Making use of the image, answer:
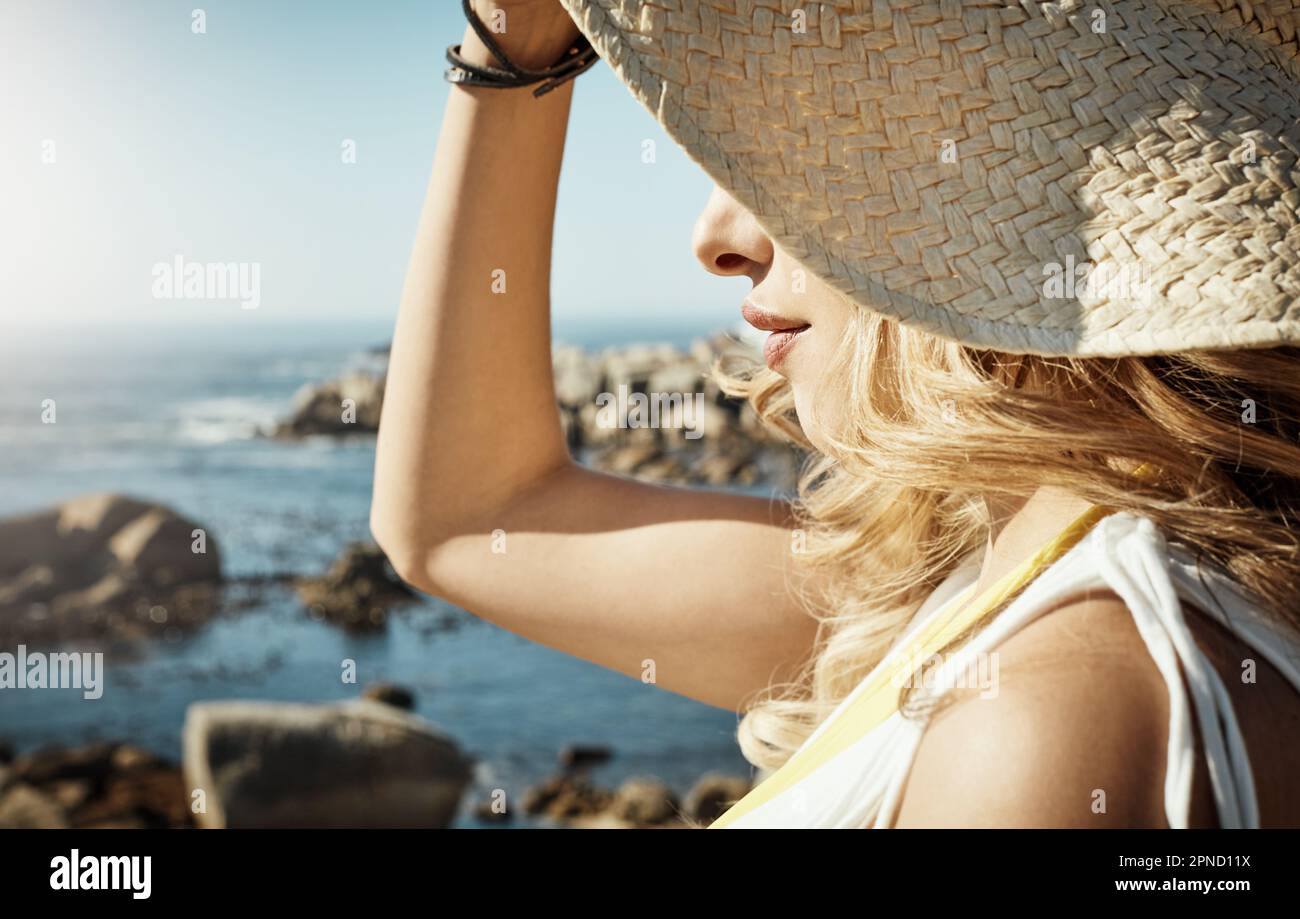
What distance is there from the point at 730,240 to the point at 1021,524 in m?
0.32

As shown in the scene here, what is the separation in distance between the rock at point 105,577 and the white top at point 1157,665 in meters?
14.3

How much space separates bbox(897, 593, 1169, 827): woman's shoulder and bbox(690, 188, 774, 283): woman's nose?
0.36 metres

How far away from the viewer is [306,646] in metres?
14.1

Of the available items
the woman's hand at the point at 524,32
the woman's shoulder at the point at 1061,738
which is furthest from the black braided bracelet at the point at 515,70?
the woman's shoulder at the point at 1061,738

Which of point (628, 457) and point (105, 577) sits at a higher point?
point (628, 457)

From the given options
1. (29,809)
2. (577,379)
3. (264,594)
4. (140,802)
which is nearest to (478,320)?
(140,802)

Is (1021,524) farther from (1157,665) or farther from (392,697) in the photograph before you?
(392,697)

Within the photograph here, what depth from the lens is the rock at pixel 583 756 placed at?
9156 mm

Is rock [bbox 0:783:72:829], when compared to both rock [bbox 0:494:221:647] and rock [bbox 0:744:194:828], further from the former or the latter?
rock [bbox 0:494:221:647]

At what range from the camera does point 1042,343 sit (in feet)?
2.33

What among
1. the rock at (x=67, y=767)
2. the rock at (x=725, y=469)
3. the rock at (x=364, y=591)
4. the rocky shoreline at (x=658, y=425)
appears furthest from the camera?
the rocky shoreline at (x=658, y=425)

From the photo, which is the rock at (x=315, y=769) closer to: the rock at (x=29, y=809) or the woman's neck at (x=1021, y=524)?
the rock at (x=29, y=809)

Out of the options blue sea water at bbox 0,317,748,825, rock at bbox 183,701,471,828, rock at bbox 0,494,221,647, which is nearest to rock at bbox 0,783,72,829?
rock at bbox 183,701,471,828
